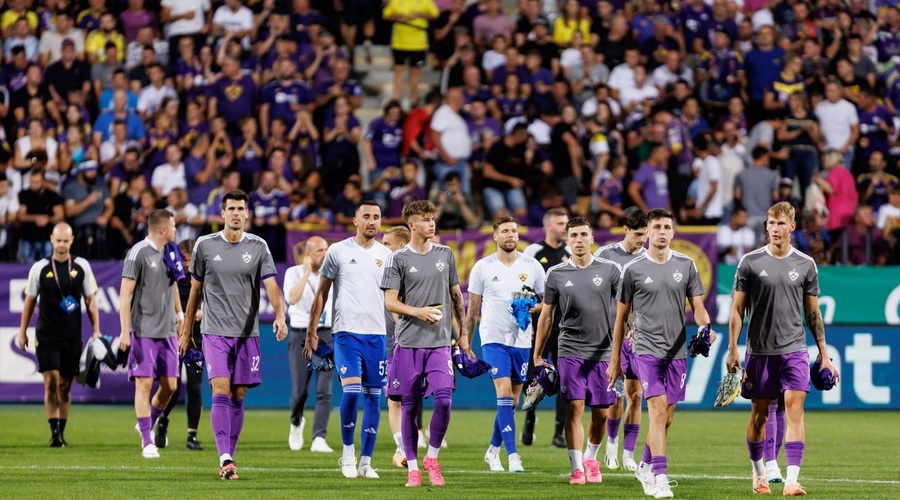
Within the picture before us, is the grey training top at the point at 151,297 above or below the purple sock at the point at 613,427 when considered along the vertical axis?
above

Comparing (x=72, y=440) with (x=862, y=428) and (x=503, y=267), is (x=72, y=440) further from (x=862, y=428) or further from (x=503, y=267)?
(x=862, y=428)

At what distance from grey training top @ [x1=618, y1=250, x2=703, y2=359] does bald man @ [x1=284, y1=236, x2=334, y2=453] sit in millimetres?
5240

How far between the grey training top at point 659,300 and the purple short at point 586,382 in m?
1.14

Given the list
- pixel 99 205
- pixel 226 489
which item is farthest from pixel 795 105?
pixel 226 489

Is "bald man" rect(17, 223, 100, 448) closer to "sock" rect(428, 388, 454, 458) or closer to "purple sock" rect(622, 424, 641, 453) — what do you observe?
"sock" rect(428, 388, 454, 458)

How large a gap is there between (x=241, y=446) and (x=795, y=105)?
44.0 ft

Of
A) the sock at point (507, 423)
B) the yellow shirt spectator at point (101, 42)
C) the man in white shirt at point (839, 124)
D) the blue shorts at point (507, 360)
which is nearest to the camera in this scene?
the sock at point (507, 423)

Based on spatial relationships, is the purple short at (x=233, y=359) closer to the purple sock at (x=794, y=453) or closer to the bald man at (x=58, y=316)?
the bald man at (x=58, y=316)

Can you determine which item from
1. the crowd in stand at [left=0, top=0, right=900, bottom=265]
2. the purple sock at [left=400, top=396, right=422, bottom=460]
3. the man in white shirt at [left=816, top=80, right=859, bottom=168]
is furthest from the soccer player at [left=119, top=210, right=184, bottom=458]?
the man in white shirt at [left=816, top=80, right=859, bottom=168]

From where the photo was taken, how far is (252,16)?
91.5ft

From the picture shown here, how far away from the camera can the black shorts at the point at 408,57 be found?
1096 inches

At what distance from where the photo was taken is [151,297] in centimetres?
1589

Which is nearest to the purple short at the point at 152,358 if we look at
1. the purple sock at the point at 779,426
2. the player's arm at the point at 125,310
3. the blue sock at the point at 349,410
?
the player's arm at the point at 125,310

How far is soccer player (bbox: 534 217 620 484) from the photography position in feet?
43.5
